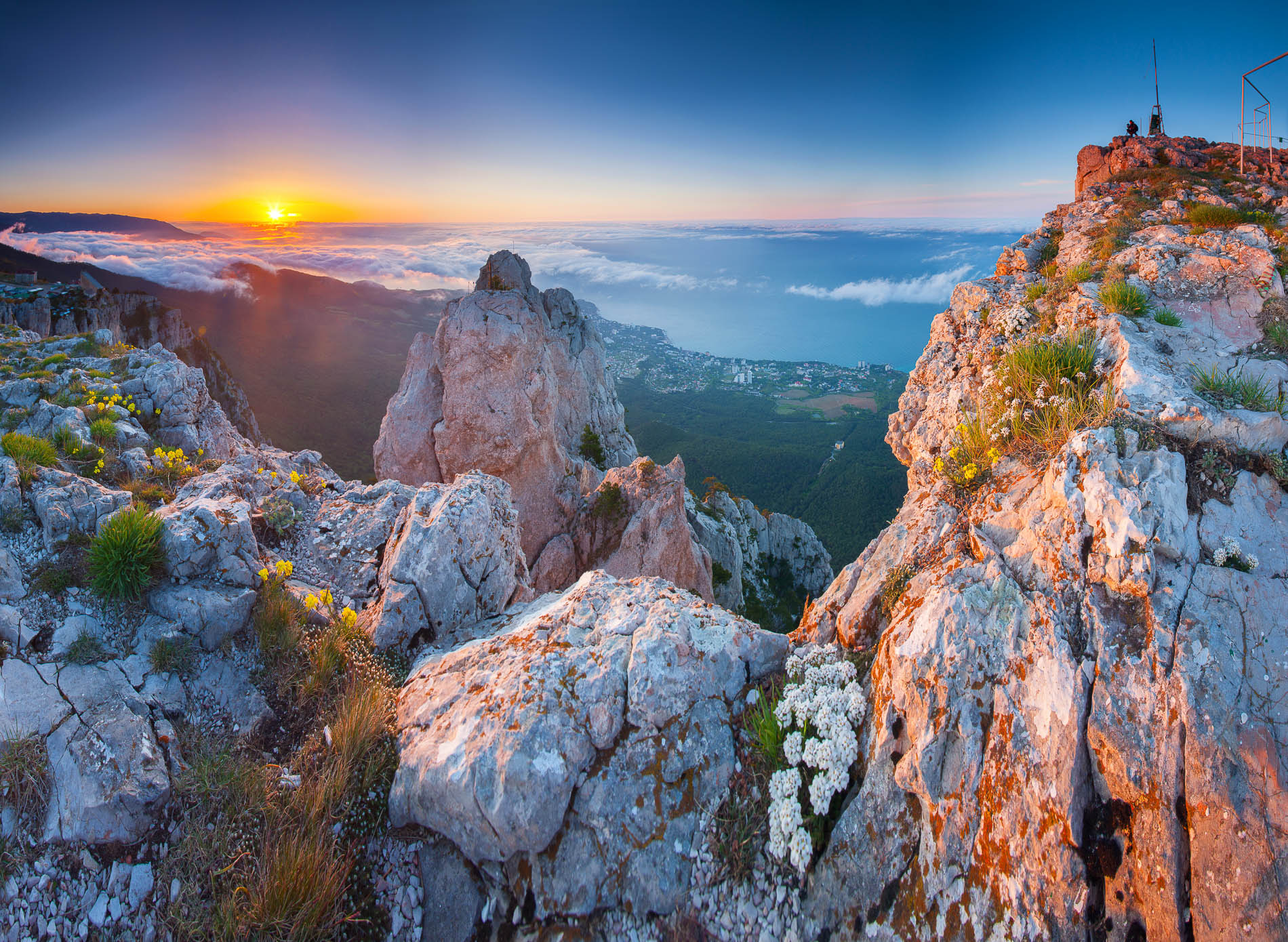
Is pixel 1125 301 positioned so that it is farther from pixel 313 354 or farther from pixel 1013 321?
pixel 313 354

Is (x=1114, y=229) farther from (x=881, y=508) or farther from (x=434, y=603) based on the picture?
(x=881, y=508)

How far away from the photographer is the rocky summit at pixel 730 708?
382 cm

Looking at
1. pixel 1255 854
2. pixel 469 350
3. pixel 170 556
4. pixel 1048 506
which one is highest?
pixel 469 350

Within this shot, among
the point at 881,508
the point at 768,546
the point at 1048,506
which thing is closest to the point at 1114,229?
the point at 1048,506

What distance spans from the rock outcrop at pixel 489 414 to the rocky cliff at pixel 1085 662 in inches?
881

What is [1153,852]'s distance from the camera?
139 inches

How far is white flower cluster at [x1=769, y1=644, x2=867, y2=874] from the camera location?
439 cm

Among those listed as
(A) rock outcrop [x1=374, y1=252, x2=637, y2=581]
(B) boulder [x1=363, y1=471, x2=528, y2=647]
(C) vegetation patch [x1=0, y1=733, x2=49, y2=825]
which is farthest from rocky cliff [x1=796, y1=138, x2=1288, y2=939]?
(A) rock outcrop [x1=374, y1=252, x2=637, y2=581]

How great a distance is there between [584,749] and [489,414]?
23812 mm

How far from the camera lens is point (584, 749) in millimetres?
5180

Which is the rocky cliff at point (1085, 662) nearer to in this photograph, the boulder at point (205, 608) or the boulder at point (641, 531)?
the boulder at point (205, 608)

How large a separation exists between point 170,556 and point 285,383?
10790 centimetres

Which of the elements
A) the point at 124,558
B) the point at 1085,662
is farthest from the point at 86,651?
the point at 1085,662

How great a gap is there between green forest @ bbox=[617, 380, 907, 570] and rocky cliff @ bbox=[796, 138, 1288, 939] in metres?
44.9
